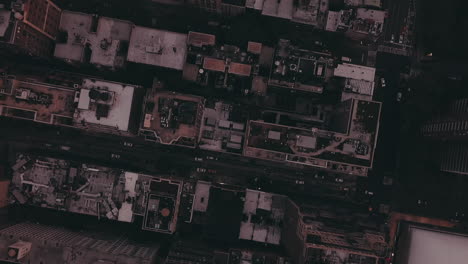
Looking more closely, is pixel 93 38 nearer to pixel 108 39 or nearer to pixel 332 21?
pixel 108 39

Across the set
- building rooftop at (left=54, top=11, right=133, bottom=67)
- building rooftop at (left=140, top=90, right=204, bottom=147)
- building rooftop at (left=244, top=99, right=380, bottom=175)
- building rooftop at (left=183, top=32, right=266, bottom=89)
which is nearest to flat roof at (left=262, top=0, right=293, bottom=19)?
building rooftop at (left=183, top=32, right=266, bottom=89)

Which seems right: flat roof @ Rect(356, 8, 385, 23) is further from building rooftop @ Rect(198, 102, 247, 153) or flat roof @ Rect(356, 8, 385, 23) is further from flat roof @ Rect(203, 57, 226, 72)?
building rooftop @ Rect(198, 102, 247, 153)

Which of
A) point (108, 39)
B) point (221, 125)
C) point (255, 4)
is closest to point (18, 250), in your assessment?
point (108, 39)

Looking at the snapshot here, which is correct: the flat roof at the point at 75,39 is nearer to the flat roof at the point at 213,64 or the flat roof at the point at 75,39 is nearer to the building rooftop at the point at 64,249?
the flat roof at the point at 213,64

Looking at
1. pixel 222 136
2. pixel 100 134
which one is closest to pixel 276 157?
pixel 222 136

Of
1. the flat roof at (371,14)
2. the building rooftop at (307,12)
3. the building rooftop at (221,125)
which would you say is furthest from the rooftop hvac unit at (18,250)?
the flat roof at (371,14)
